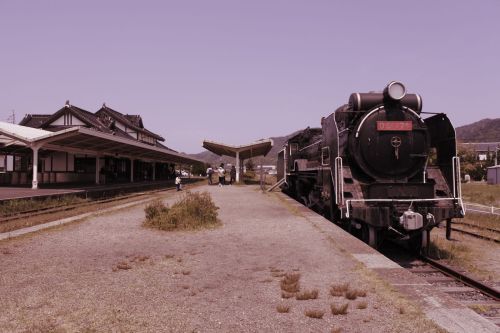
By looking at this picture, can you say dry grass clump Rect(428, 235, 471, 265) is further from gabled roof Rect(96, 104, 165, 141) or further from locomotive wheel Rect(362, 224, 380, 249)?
gabled roof Rect(96, 104, 165, 141)

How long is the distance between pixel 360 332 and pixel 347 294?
0.82m

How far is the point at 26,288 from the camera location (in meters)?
4.64

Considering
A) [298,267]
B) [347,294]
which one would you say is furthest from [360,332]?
[298,267]

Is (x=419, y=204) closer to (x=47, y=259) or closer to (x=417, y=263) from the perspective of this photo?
(x=417, y=263)

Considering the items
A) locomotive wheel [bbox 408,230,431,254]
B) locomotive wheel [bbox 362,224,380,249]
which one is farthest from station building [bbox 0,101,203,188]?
locomotive wheel [bbox 408,230,431,254]

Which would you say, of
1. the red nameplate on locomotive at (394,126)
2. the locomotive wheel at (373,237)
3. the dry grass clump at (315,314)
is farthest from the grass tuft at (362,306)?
the red nameplate on locomotive at (394,126)

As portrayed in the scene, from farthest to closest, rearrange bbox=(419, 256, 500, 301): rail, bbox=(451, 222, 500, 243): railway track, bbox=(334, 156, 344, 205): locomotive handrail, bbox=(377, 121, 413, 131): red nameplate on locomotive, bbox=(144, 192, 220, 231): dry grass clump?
bbox=(451, 222, 500, 243): railway track < bbox=(144, 192, 220, 231): dry grass clump < bbox=(377, 121, 413, 131): red nameplate on locomotive < bbox=(334, 156, 344, 205): locomotive handrail < bbox=(419, 256, 500, 301): rail

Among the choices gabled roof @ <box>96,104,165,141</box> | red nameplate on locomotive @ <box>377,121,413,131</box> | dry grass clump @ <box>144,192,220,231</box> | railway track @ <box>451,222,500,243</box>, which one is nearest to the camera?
red nameplate on locomotive @ <box>377,121,413,131</box>

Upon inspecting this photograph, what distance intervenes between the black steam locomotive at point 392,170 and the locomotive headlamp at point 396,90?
0.02 meters

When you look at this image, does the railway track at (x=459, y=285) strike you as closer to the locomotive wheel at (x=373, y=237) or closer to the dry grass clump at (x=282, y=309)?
the locomotive wheel at (x=373, y=237)

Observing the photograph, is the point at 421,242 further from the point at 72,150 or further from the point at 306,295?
the point at 72,150

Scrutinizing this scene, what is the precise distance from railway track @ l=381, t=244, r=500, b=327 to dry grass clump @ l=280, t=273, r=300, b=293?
223 cm

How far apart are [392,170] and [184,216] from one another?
490cm

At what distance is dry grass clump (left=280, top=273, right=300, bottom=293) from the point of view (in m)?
4.57
